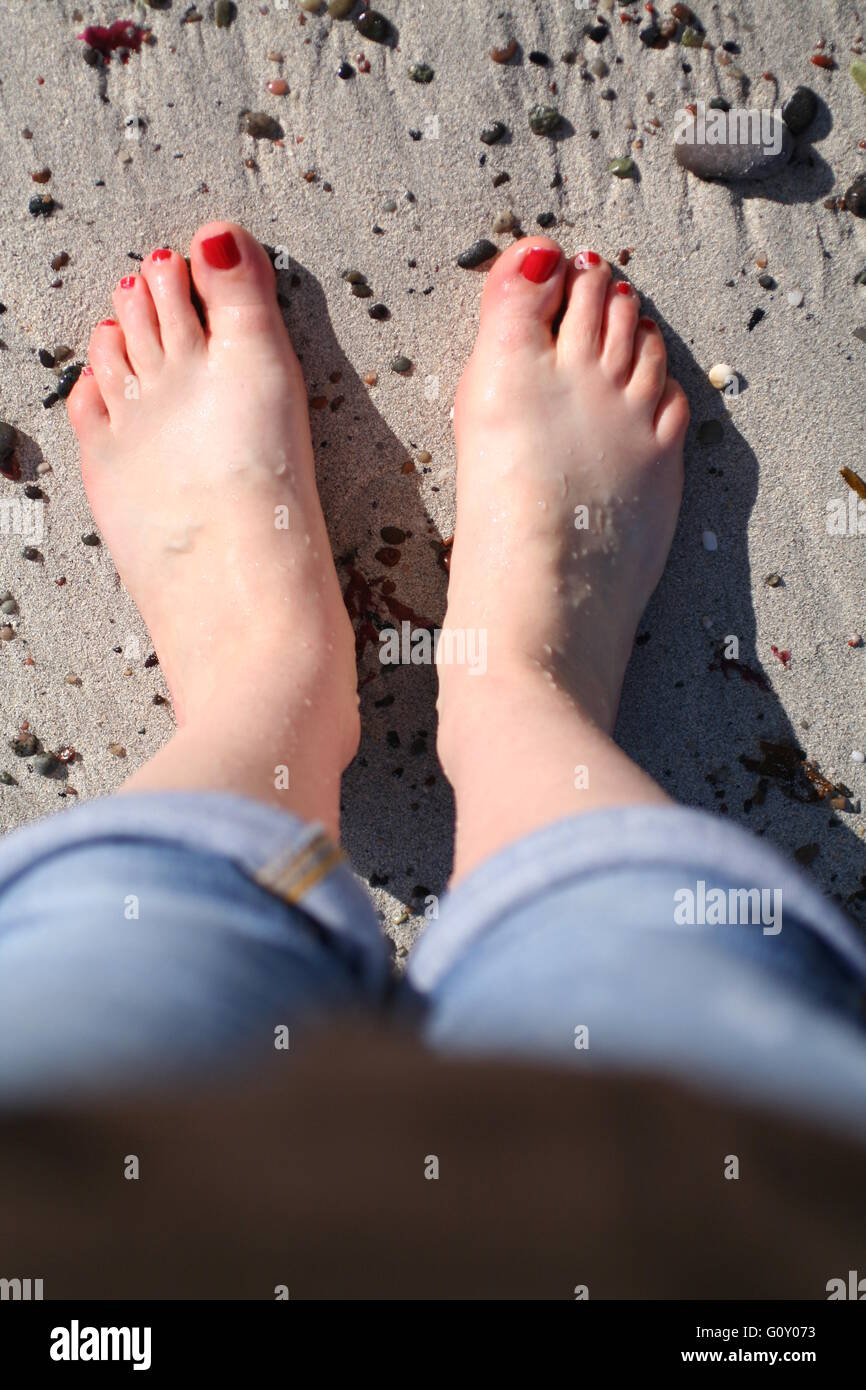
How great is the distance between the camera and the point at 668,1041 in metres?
0.78

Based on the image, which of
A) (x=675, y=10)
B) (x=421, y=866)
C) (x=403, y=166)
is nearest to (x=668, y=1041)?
(x=421, y=866)

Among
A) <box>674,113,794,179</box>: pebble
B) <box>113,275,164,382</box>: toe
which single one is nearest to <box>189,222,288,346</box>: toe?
<box>113,275,164,382</box>: toe

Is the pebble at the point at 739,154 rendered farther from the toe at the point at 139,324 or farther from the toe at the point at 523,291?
the toe at the point at 139,324

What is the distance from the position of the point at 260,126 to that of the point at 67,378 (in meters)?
0.55

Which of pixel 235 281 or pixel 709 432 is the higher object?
pixel 235 281

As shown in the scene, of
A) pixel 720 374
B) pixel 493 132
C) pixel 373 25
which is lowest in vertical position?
pixel 720 374

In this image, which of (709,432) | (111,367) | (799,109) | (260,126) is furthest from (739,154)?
(111,367)

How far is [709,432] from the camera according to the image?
165 cm

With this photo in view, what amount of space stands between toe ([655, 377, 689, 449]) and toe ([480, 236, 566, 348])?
0.25 meters

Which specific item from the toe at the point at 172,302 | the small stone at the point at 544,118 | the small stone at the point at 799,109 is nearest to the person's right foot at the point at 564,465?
the small stone at the point at 544,118

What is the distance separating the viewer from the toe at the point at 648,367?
1.63 meters

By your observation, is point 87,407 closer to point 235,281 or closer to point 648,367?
point 235,281
